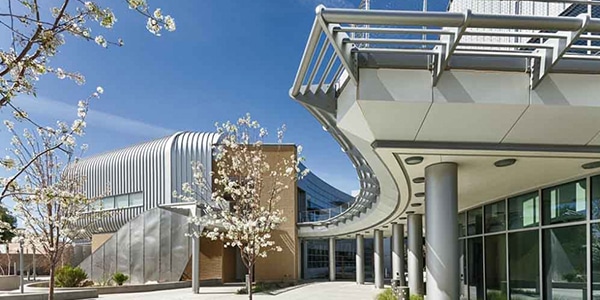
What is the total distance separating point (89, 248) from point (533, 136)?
143 ft

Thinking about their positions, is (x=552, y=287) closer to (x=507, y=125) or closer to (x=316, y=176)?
(x=507, y=125)

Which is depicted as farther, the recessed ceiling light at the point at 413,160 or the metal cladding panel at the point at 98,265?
the metal cladding panel at the point at 98,265

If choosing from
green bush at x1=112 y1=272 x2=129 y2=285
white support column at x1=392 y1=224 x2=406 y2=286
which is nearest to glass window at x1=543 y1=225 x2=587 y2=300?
white support column at x1=392 y1=224 x2=406 y2=286

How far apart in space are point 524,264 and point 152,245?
23.8m

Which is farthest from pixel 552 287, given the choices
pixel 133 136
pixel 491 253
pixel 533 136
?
pixel 133 136

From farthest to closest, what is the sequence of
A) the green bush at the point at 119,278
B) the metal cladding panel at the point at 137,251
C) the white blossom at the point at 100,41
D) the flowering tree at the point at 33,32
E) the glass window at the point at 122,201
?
the glass window at the point at 122,201, the metal cladding panel at the point at 137,251, the green bush at the point at 119,278, the white blossom at the point at 100,41, the flowering tree at the point at 33,32

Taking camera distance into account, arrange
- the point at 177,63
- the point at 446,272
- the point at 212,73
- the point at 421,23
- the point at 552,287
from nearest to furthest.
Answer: the point at 421,23
the point at 446,272
the point at 552,287
the point at 177,63
the point at 212,73

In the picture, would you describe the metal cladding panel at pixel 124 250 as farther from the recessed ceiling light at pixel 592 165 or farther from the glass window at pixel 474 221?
the recessed ceiling light at pixel 592 165

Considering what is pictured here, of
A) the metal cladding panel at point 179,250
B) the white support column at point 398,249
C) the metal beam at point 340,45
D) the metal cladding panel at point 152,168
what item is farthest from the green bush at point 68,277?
the metal beam at point 340,45

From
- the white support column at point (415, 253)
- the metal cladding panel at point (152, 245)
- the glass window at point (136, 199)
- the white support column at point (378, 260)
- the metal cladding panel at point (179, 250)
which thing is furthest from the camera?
the glass window at point (136, 199)

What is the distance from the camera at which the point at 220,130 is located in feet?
45.5

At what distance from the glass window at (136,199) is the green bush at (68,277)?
14163mm

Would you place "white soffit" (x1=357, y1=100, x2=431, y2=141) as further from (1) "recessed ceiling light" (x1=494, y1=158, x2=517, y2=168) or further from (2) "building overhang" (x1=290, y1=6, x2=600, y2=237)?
(1) "recessed ceiling light" (x1=494, y1=158, x2=517, y2=168)

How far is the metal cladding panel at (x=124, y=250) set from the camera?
30.7 metres
